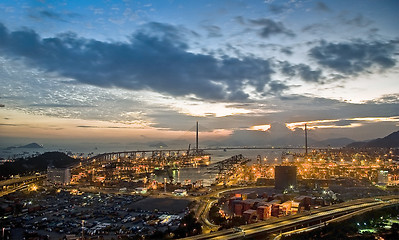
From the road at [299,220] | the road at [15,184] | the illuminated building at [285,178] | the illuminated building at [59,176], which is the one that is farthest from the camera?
the illuminated building at [59,176]

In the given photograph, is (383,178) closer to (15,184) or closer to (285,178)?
(285,178)

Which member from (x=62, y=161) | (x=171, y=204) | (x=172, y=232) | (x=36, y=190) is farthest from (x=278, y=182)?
(x=62, y=161)

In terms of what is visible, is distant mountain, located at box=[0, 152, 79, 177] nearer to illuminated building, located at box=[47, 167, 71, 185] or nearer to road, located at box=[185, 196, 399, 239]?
illuminated building, located at box=[47, 167, 71, 185]

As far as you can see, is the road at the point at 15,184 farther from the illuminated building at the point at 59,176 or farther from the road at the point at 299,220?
the road at the point at 299,220

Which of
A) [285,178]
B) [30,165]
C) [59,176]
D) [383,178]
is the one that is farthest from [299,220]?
[30,165]

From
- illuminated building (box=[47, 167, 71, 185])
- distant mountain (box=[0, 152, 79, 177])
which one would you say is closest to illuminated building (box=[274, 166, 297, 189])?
illuminated building (box=[47, 167, 71, 185])

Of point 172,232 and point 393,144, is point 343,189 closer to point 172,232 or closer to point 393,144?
point 172,232

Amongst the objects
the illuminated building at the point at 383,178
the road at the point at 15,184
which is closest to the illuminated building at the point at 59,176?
the road at the point at 15,184

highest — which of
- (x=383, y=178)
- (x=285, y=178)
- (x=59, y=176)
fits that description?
(x=285, y=178)

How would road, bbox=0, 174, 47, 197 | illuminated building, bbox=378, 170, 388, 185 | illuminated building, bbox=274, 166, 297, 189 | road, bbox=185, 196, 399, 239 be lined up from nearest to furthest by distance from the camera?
road, bbox=185, 196, 399, 239, illuminated building, bbox=274, 166, 297, 189, road, bbox=0, 174, 47, 197, illuminated building, bbox=378, 170, 388, 185

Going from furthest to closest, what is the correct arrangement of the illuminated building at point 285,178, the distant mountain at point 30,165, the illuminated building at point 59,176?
the distant mountain at point 30,165, the illuminated building at point 59,176, the illuminated building at point 285,178
